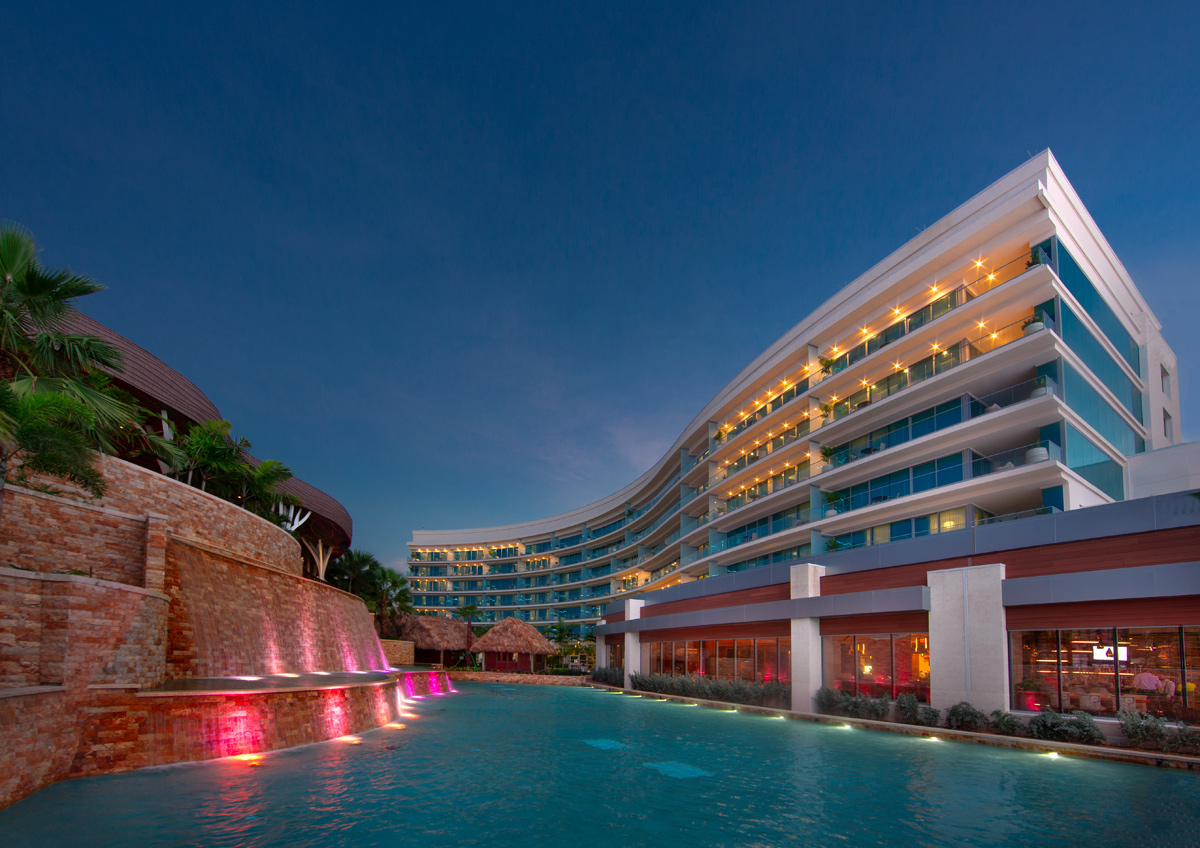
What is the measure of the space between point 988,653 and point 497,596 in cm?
9239

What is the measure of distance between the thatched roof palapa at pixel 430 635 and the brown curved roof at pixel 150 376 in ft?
95.7

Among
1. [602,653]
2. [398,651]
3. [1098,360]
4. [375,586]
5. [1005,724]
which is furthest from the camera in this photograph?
[375,586]

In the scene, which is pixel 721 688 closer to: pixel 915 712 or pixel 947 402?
pixel 915 712

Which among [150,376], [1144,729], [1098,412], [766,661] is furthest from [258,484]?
[1098,412]

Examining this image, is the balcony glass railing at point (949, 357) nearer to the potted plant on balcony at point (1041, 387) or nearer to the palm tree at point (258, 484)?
the potted plant on balcony at point (1041, 387)

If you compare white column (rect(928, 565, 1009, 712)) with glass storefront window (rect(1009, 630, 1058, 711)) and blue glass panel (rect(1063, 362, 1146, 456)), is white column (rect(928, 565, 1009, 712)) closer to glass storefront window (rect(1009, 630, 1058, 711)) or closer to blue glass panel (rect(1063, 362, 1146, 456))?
glass storefront window (rect(1009, 630, 1058, 711))

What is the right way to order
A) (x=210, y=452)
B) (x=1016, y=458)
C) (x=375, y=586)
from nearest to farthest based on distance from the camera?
(x=1016, y=458) → (x=210, y=452) → (x=375, y=586)

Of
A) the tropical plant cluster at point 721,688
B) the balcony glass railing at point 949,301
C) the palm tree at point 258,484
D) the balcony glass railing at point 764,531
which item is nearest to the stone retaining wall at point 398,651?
the palm tree at point 258,484

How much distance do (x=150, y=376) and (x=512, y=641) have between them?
100.0 ft

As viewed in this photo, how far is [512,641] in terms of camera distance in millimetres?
49781

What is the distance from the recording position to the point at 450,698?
33.9 meters

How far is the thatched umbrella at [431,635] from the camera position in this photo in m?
56.8

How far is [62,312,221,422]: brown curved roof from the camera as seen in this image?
24172 mm

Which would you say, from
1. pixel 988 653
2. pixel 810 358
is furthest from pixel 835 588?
pixel 810 358
